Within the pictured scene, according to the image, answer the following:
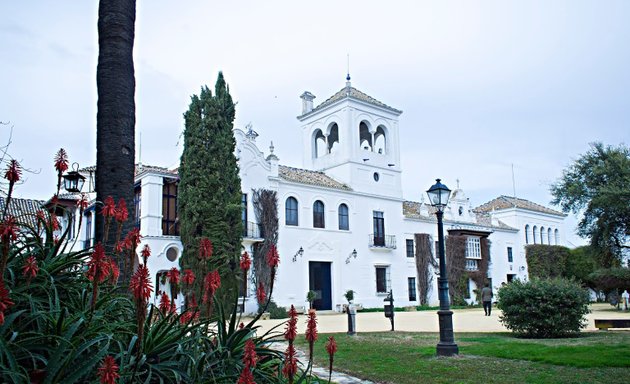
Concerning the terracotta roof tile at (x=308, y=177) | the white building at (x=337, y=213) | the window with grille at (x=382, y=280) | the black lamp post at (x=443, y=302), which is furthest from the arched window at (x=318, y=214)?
the black lamp post at (x=443, y=302)

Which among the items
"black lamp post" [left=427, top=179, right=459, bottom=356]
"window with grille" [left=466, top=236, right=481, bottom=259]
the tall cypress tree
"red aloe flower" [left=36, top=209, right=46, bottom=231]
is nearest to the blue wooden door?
the tall cypress tree

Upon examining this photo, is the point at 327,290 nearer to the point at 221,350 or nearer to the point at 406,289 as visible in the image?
the point at 406,289

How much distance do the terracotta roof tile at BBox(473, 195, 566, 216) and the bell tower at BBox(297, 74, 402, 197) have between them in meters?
16.7

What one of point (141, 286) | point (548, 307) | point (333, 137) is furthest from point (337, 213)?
point (141, 286)

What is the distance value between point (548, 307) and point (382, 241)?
22.0 metres

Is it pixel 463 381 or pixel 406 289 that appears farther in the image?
pixel 406 289

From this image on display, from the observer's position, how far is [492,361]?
8.83 m

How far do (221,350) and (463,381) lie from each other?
4.53 metres

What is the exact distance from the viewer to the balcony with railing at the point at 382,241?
110 feet

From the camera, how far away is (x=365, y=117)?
115 feet

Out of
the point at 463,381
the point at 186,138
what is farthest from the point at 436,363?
the point at 186,138

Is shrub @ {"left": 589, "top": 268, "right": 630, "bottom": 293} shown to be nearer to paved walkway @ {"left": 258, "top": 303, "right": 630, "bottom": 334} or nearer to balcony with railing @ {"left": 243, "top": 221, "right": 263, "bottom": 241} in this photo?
paved walkway @ {"left": 258, "top": 303, "right": 630, "bottom": 334}

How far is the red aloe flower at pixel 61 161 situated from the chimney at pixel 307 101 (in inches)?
1332

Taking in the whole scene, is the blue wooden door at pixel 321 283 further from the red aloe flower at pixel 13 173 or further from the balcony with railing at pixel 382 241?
the red aloe flower at pixel 13 173
